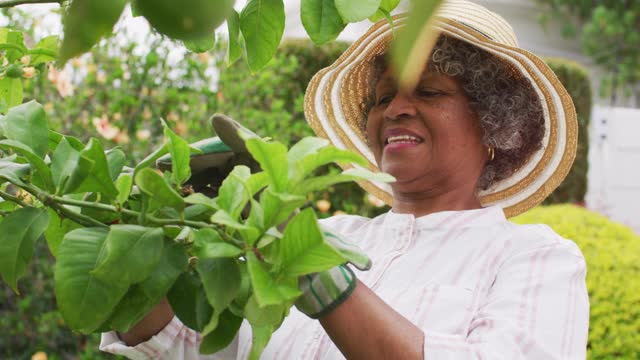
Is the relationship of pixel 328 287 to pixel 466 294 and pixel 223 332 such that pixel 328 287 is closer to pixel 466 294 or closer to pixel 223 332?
pixel 223 332

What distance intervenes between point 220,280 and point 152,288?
0.07m

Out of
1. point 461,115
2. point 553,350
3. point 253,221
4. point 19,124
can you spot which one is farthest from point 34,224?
point 461,115

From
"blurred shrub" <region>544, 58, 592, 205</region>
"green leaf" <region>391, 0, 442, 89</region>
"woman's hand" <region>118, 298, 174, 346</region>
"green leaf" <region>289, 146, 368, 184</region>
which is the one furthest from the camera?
"blurred shrub" <region>544, 58, 592, 205</region>

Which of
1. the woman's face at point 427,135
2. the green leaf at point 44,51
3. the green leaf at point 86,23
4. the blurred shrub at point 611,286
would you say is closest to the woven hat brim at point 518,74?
the woman's face at point 427,135

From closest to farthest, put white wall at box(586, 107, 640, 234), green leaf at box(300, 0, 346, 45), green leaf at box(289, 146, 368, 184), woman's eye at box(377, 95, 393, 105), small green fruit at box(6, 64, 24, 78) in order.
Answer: green leaf at box(289, 146, 368, 184) < green leaf at box(300, 0, 346, 45) < small green fruit at box(6, 64, 24, 78) < woman's eye at box(377, 95, 393, 105) < white wall at box(586, 107, 640, 234)

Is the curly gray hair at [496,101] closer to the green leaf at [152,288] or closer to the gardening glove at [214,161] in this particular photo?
the gardening glove at [214,161]

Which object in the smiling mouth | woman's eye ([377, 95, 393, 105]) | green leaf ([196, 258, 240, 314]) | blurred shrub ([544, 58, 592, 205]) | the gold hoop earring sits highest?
green leaf ([196, 258, 240, 314])

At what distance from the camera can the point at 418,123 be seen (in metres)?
1.73

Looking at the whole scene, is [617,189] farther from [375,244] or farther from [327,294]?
[327,294]

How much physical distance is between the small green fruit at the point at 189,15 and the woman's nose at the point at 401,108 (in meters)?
1.47

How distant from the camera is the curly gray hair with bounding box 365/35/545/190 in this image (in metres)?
1.78

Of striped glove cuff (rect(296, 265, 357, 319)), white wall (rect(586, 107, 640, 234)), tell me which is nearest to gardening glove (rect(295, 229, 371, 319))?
striped glove cuff (rect(296, 265, 357, 319))

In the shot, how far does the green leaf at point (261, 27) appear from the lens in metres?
0.68

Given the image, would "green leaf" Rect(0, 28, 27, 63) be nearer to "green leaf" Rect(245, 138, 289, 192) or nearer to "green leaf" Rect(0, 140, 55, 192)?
"green leaf" Rect(0, 140, 55, 192)
